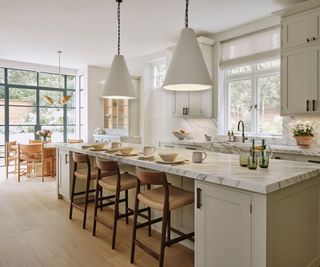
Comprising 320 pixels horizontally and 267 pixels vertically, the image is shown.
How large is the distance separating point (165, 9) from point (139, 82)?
11.1 ft

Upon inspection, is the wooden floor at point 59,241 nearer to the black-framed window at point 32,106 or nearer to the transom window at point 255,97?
the transom window at point 255,97

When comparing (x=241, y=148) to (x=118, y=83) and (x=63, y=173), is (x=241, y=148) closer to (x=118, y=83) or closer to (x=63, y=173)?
(x=118, y=83)

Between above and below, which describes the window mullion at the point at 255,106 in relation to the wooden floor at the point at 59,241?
above

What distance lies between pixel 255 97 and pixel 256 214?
3.51m

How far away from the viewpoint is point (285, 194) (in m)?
1.76

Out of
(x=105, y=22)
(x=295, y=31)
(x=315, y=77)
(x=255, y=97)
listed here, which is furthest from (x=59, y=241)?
(x=295, y=31)

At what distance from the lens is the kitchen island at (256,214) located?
5.35 ft

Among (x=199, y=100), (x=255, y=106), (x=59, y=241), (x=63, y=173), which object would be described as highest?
(x=199, y=100)

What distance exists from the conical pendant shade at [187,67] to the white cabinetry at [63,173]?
91.3 inches

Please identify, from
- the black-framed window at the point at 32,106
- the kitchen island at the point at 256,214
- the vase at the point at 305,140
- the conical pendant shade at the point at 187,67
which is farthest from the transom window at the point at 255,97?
the black-framed window at the point at 32,106

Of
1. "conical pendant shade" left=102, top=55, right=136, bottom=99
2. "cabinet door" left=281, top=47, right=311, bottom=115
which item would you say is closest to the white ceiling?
"cabinet door" left=281, top=47, right=311, bottom=115

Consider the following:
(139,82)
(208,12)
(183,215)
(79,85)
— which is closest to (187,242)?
(183,215)

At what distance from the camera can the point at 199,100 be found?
5184 mm

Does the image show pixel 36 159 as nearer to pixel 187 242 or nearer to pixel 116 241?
pixel 116 241
